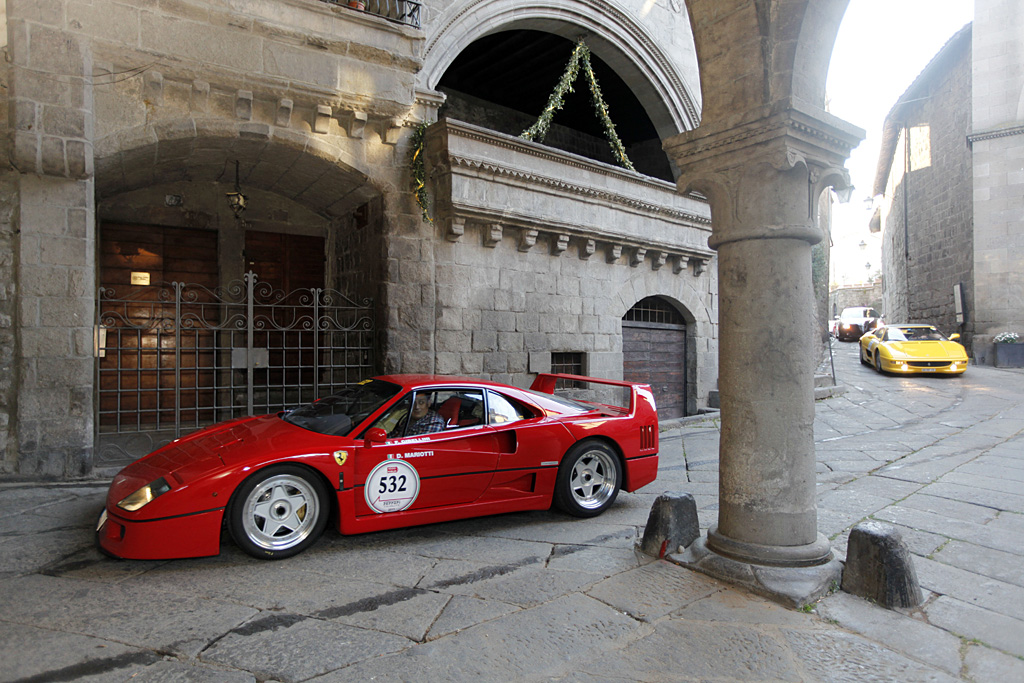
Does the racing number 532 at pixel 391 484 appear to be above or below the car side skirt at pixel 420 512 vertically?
above

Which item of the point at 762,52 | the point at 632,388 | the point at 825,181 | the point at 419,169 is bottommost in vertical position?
the point at 632,388

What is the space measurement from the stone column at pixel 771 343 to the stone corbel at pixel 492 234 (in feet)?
Answer: 17.0

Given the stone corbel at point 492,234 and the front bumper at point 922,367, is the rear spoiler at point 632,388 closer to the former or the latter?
the stone corbel at point 492,234

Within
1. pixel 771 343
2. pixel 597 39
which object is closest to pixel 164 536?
pixel 771 343

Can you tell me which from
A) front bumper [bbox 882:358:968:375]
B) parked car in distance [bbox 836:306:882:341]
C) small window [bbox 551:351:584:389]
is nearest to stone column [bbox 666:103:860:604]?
small window [bbox 551:351:584:389]

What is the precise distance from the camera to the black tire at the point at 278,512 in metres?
3.72

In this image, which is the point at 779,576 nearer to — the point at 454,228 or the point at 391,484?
the point at 391,484

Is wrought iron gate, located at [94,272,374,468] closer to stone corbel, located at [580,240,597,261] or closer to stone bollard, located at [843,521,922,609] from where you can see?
stone corbel, located at [580,240,597,261]

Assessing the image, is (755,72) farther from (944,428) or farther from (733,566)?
(944,428)

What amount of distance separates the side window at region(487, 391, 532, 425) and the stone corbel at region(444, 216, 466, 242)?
13.0ft

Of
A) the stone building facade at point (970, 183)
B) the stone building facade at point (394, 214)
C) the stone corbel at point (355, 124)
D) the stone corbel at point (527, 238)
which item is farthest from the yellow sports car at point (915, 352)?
the stone corbel at point (355, 124)

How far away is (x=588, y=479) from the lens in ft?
16.6

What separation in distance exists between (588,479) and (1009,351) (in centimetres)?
1626

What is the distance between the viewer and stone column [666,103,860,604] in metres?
3.55
